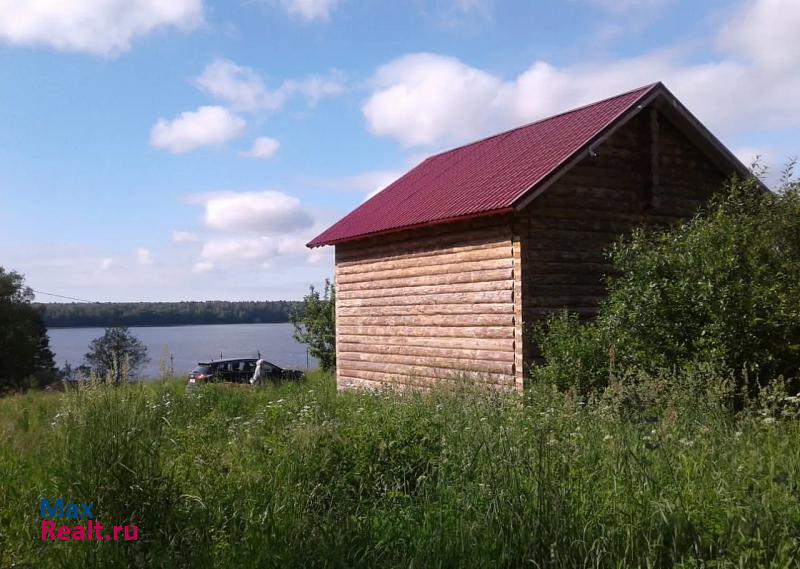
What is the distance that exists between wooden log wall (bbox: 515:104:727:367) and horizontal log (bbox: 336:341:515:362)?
28.6 inches

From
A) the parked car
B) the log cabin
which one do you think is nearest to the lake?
the parked car

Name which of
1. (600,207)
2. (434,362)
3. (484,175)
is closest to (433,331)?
(434,362)

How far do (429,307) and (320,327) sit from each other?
11460 mm

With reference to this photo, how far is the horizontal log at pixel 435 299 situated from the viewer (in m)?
12.7

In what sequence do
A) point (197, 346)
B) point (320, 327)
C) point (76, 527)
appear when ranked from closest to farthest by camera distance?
point (76, 527)
point (320, 327)
point (197, 346)

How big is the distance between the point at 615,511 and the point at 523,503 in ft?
2.02

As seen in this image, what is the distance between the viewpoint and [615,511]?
4758 mm

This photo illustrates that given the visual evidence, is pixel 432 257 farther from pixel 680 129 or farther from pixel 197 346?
pixel 197 346

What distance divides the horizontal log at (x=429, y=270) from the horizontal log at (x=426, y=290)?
242 mm

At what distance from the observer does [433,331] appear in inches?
563

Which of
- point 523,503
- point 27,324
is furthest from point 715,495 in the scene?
point 27,324

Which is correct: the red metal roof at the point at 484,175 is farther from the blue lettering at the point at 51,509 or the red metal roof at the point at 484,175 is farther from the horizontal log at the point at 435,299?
the blue lettering at the point at 51,509

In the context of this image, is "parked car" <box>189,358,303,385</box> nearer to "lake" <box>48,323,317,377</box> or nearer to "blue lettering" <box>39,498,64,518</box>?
"lake" <box>48,323,317,377</box>

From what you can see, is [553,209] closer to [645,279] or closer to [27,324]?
[645,279]
